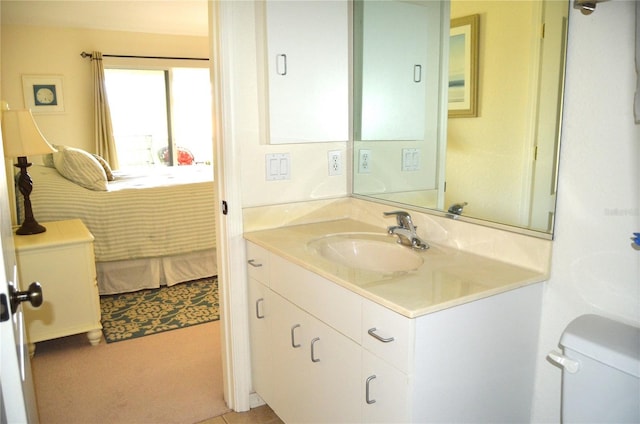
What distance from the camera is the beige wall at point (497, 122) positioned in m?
1.52

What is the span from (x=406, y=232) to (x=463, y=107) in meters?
0.49

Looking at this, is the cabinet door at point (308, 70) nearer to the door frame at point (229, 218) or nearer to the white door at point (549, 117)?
the door frame at point (229, 218)

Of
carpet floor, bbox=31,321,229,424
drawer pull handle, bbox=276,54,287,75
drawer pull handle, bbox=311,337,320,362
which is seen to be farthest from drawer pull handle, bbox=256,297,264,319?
drawer pull handle, bbox=276,54,287,75

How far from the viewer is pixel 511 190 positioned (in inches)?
61.9

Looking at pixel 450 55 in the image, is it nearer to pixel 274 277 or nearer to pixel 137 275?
pixel 274 277

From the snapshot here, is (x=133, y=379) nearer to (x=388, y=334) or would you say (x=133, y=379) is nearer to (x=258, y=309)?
(x=258, y=309)

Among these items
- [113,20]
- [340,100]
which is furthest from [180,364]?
[113,20]

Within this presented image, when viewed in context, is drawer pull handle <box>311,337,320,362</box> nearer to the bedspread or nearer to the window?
the bedspread

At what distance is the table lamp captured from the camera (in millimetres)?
2600

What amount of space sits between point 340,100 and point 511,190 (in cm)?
90

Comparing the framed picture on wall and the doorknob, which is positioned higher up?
the framed picture on wall

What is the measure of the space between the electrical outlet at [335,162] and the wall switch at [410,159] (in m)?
0.29

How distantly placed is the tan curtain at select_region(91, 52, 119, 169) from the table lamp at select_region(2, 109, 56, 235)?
354cm

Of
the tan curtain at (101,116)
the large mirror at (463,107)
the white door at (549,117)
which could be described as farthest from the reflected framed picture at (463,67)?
the tan curtain at (101,116)
